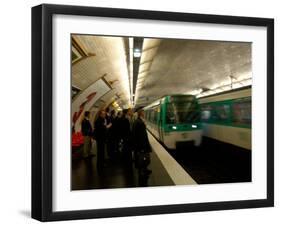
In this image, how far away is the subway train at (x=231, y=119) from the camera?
484cm

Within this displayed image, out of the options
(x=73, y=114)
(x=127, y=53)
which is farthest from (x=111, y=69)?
(x=73, y=114)

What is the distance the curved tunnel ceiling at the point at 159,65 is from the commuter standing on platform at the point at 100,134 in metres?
0.23

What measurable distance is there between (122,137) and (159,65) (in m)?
1.04

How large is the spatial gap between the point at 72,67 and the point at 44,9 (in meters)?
0.72

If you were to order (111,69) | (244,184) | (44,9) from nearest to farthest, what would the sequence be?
1. (44,9)
2. (111,69)
3. (244,184)

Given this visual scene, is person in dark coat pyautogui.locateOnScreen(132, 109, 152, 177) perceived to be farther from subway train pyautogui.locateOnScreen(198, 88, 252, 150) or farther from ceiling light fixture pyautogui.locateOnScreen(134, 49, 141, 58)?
subway train pyautogui.locateOnScreen(198, 88, 252, 150)

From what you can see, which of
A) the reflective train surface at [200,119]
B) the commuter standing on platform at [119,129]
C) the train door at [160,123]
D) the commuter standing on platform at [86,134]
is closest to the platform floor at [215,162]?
the reflective train surface at [200,119]

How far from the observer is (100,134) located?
4.46 metres

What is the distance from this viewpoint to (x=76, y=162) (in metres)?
4.18

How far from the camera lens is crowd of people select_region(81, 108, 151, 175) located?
4.37 meters

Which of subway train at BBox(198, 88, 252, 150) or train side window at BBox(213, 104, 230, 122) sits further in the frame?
train side window at BBox(213, 104, 230, 122)

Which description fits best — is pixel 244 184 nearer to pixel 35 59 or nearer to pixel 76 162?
pixel 76 162

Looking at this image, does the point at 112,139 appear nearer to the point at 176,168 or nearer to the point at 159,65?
the point at 176,168

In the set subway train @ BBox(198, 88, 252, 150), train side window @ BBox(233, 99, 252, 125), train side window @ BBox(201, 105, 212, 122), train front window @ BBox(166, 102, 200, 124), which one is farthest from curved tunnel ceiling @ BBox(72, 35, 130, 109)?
train side window @ BBox(233, 99, 252, 125)
